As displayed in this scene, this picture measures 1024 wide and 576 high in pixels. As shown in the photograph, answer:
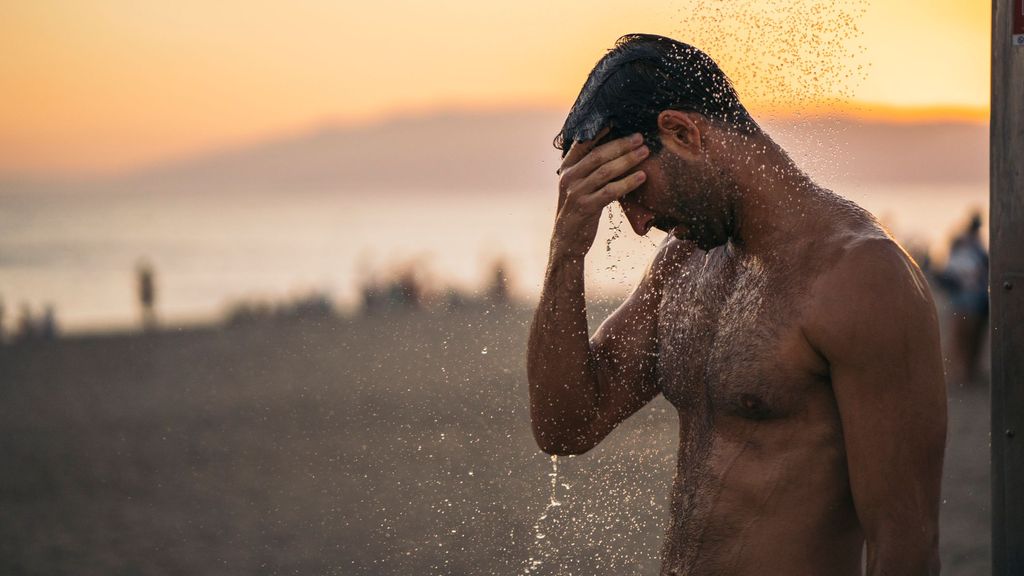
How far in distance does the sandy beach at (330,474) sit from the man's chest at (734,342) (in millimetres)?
2592

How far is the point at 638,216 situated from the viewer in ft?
8.68

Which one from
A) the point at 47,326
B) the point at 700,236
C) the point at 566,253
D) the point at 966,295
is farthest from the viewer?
the point at 47,326

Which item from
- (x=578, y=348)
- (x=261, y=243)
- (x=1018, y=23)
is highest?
(x=1018, y=23)

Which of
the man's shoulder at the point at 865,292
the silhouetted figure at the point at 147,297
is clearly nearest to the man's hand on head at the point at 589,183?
the man's shoulder at the point at 865,292

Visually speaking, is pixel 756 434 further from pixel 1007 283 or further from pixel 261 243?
pixel 261 243

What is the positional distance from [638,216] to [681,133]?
0.66ft

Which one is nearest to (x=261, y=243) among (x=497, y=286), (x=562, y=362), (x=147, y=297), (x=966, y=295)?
(x=147, y=297)

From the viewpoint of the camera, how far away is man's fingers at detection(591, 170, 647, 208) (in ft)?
8.49

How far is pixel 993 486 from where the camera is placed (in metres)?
2.83

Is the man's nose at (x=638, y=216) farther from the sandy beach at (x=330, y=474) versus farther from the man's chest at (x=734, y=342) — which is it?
the sandy beach at (x=330, y=474)

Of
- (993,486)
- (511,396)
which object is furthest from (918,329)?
(511,396)

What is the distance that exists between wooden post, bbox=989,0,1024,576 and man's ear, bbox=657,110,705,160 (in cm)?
69

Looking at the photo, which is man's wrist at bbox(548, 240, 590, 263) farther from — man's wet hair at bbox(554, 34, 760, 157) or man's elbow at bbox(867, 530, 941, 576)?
man's elbow at bbox(867, 530, 941, 576)

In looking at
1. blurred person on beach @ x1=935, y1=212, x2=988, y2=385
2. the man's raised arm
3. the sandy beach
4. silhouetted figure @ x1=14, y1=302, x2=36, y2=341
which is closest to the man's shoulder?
the man's raised arm
